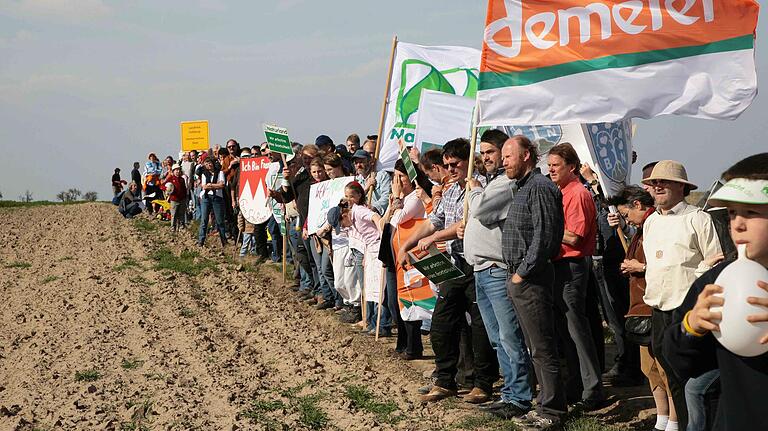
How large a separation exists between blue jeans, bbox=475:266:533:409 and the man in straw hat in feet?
4.23

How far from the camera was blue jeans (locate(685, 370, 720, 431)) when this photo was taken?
3.23m

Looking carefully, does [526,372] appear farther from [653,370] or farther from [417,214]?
[417,214]

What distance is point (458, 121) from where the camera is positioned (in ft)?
34.5

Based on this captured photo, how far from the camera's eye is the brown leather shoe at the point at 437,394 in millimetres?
7762

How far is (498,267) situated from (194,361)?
4081 millimetres

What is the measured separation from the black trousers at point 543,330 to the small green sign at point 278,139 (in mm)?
→ 7904

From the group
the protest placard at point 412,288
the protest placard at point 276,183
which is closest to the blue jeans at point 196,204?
the protest placard at point 276,183

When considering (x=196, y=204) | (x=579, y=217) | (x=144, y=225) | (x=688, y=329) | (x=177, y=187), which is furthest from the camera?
(x=144, y=225)

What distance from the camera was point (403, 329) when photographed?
985cm

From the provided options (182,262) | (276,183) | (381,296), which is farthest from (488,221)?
(182,262)

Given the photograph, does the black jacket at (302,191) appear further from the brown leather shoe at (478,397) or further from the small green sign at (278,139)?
the brown leather shoe at (478,397)

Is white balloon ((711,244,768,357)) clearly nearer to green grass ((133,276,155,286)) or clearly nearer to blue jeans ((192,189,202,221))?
green grass ((133,276,155,286))

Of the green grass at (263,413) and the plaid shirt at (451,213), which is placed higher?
the plaid shirt at (451,213)

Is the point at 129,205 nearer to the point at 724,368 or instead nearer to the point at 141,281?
the point at 141,281
